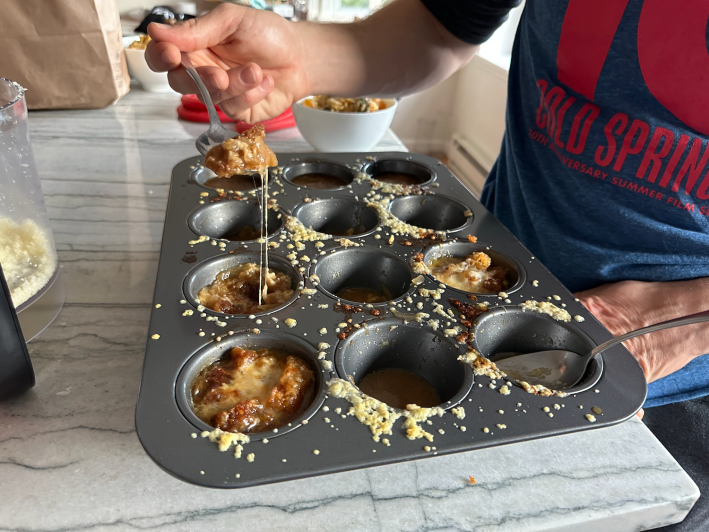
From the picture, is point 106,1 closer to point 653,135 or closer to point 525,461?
point 653,135

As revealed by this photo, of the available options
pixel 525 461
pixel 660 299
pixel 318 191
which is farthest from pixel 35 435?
pixel 660 299

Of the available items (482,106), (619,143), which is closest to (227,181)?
(619,143)

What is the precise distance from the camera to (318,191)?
1.35 m

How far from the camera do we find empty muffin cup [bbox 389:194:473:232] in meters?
1.34

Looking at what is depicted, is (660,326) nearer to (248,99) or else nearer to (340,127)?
(248,99)

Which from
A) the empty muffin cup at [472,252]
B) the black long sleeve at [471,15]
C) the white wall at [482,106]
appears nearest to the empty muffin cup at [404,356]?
the empty muffin cup at [472,252]

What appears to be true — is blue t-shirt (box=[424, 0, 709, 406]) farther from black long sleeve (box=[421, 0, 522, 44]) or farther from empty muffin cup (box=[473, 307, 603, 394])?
empty muffin cup (box=[473, 307, 603, 394])

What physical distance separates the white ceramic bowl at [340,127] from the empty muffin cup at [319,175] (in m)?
0.19

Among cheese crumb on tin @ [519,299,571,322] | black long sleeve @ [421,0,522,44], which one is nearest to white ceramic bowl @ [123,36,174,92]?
black long sleeve @ [421,0,522,44]

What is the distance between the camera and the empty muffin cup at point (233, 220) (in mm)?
1247

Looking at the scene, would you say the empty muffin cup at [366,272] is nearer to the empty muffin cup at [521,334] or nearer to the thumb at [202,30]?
the empty muffin cup at [521,334]

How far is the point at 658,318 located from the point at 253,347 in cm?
90

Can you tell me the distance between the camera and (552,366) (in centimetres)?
89

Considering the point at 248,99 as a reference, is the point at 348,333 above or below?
below
